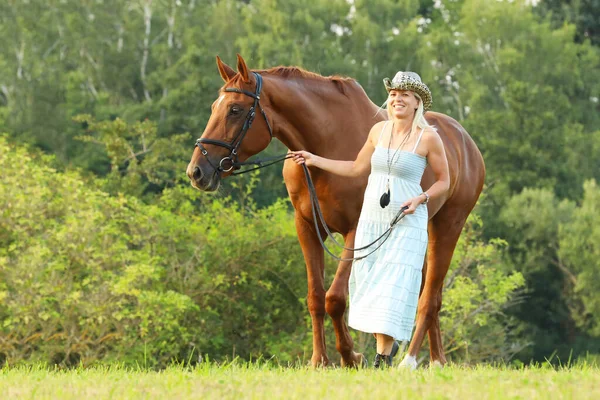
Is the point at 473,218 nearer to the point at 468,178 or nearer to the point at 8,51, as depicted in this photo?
the point at 468,178

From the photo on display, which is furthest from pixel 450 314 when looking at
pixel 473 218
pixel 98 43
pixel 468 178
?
pixel 98 43

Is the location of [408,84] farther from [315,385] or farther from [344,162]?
[315,385]

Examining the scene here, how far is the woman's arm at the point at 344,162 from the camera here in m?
7.09

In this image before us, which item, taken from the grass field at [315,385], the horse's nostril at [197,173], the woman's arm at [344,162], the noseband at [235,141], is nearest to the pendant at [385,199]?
the woman's arm at [344,162]

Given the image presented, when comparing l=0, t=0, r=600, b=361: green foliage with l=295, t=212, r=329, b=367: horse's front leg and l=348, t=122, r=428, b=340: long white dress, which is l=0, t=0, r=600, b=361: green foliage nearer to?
l=295, t=212, r=329, b=367: horse's front leg

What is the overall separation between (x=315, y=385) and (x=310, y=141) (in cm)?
267

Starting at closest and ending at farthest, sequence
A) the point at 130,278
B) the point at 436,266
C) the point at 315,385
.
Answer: the point at 315,385 < the point at 436,266 < the point at 130,278

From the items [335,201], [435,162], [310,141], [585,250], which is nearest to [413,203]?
[435,162]

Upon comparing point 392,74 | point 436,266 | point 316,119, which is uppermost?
point 392,74

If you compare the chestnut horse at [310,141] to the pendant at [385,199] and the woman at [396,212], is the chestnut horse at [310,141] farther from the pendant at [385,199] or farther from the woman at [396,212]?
the pendant at [385,199]

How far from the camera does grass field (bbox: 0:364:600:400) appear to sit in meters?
5.21

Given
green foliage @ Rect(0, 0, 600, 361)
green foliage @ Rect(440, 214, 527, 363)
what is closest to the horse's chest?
green foliage @ Rect(440, 214, 527, 363)

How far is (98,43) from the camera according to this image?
153 ft

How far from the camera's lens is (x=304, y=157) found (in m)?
7.34
